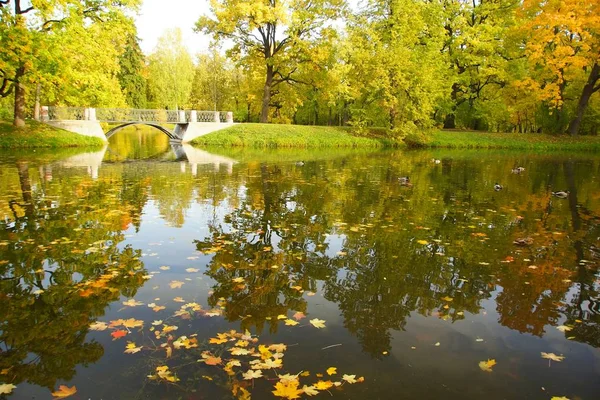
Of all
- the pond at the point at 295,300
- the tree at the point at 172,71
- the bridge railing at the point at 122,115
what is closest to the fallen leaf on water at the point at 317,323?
the pond at the point at 295,300

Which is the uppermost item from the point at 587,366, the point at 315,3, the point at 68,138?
the point at 315,3

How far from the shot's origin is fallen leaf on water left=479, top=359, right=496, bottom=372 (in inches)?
126

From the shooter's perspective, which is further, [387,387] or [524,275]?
[524,275]

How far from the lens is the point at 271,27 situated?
3188 cm

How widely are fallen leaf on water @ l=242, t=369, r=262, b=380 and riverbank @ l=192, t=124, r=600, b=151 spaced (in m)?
27.5

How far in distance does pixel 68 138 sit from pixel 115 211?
21.3 m

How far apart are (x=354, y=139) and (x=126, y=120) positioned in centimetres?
1809

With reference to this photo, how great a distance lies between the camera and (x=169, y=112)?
103 feet

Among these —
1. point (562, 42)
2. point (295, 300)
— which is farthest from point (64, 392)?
point (562, 42)

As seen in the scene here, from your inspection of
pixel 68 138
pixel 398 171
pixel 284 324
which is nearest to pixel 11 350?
pixel 284 324

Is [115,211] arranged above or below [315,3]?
below

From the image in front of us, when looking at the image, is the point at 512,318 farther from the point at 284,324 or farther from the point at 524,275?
the point at 284,324

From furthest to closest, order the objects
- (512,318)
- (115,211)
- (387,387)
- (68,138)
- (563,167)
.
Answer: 1. (68,138)
2. (563,167)
3. (115,211)
4. (512,318)
5. (387,387)

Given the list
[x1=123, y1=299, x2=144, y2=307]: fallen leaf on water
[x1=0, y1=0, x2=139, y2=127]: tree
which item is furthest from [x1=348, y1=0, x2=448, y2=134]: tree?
[x1=123, y1=299, x2=144, y2=307]: fallen leaf on water
